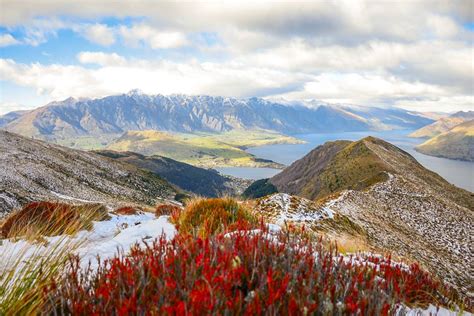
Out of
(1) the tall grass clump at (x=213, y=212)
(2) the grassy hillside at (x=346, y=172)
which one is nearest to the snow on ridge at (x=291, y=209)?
(1) the tall grass clump at (x=213, y=212)

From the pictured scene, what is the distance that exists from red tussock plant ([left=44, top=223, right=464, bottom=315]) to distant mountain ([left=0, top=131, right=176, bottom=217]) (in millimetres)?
35019

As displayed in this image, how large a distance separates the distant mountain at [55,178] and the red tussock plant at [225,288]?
3502cm

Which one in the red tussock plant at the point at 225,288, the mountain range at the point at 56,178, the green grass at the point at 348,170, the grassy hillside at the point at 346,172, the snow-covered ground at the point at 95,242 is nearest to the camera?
the red tussock plant at the point at 225,288

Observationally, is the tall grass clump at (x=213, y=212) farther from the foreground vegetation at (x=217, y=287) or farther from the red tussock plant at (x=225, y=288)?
the red tussock plant at (x=225, y=288)

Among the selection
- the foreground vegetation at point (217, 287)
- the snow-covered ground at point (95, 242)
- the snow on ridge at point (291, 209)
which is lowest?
the snow on ridge at point (291, 209)

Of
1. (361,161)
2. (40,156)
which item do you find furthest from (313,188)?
(40,156)

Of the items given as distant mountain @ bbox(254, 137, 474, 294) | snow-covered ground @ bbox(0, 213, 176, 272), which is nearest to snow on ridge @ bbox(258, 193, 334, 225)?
distant mountain @ bbox(254, 137, 474, 294)

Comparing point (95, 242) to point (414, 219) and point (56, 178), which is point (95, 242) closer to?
point (414, 219)

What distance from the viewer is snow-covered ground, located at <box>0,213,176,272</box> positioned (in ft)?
16.5

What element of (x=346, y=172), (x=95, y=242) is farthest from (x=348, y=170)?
(x=95, y=242)

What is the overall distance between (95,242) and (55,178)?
191ft

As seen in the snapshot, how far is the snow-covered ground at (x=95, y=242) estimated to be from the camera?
16.5 ft

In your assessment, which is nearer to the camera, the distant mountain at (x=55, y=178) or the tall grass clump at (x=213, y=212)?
the tall grass clump at (x=213, y=212)

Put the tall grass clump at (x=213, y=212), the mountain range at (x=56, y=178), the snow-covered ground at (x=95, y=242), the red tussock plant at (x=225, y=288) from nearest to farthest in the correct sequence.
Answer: the red tussock plant at (x=225, y=288)
the snow-covered ground at (x=95, y=242)
the tall grass clump at (x=213, y=212)
the mountain range at (x=56, y=178)
